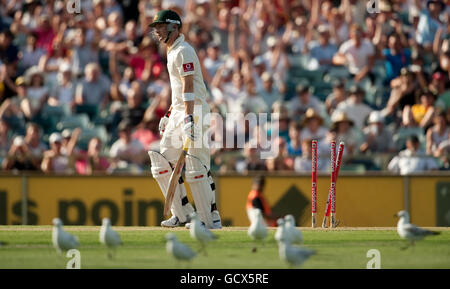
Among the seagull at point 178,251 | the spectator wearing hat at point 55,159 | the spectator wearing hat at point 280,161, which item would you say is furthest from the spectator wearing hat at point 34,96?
the seagull at point 178,251

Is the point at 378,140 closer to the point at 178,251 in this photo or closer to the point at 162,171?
the point at 162,171

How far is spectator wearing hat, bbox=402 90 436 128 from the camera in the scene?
15.9 m

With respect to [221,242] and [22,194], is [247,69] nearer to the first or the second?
[22,194]

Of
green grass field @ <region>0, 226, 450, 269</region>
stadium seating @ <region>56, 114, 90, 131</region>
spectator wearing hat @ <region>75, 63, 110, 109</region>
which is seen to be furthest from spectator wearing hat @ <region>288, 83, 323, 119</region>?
green grass field @ <region>0, 226, 450, 269</region>

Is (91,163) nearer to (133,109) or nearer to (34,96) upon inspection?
(133,109)

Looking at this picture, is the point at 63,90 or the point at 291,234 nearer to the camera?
the point at 291,234

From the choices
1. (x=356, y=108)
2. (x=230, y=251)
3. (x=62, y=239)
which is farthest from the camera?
(x=356, y=108)

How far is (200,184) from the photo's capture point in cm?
1052

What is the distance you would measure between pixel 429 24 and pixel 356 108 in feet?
7.82

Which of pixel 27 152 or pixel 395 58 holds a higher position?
pixel 395 58

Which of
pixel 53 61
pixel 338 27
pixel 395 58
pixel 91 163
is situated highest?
pixel 338 27

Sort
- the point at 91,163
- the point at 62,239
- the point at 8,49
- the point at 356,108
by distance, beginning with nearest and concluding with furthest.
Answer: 1. the point at 62,239
2. the point at 91,163
3. the point at 356,108
4. the point at 8,49

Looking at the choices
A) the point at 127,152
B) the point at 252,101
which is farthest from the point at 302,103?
the point at 127,152

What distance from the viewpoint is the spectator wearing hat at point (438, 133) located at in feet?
50.6
